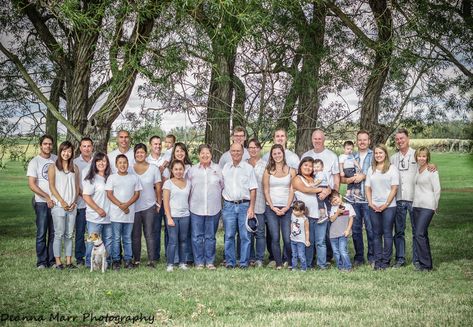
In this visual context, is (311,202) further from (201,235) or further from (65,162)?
(65,162)

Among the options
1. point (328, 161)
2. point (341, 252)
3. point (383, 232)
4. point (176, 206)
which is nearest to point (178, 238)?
point (176, 206)

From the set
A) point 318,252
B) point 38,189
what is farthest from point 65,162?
point 318,252

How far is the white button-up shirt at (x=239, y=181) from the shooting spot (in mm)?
9758

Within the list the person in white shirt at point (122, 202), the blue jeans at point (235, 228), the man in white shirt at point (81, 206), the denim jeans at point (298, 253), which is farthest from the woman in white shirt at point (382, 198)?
the man in white shirt at point (81, 206)

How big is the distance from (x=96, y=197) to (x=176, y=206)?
1125 mm

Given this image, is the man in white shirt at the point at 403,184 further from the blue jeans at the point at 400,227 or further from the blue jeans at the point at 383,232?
the blue jeans at the point at 383,232

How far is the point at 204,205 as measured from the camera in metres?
9.83

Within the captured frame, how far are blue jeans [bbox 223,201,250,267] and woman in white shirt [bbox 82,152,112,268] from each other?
65.5 inches

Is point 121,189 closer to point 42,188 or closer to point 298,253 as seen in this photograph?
point 42,188

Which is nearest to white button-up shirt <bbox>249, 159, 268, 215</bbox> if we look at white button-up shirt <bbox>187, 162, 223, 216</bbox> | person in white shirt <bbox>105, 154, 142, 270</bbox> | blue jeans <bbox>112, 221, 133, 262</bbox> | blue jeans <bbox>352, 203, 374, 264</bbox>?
white button-up shirt <bbox>187, 162, 223, 216</bbox>

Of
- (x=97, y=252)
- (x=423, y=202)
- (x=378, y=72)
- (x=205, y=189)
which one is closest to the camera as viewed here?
(x=97, y=252)

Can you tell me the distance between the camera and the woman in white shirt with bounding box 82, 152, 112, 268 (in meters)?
9.61

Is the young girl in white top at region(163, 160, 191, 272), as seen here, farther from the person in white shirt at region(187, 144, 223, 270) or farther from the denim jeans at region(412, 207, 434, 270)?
the denim jeans at region(412, 207, 434, 270)

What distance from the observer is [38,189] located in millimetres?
9703
